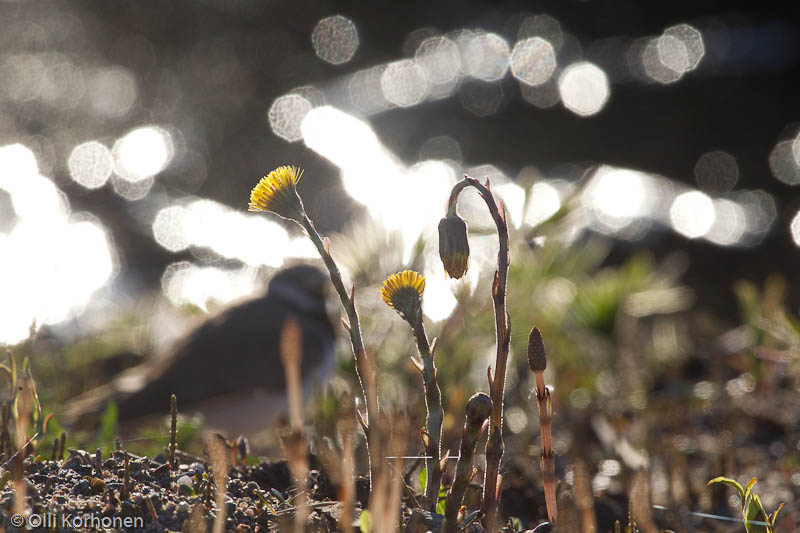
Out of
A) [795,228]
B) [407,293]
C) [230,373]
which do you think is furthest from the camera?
[795,228]

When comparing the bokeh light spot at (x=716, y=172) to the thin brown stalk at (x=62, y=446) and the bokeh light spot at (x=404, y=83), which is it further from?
the thin brown stalk at (x=62, y=446)

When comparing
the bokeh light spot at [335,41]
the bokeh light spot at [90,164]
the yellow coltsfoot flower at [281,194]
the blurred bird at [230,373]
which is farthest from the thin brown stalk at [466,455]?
the bokeh light spot at [335,41]

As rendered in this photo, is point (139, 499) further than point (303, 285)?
No

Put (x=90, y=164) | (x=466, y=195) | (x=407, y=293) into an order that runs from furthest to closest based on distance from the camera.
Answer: (x=90, y=164), (x=466, y=195), (x=407, y=293)

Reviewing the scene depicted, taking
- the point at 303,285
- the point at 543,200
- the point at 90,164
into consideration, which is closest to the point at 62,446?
the point at 303,285

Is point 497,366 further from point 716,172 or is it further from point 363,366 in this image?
point 716,172

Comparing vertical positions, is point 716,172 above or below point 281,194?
above

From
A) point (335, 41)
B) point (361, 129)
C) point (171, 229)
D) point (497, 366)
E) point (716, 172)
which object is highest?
point (335, 41)
